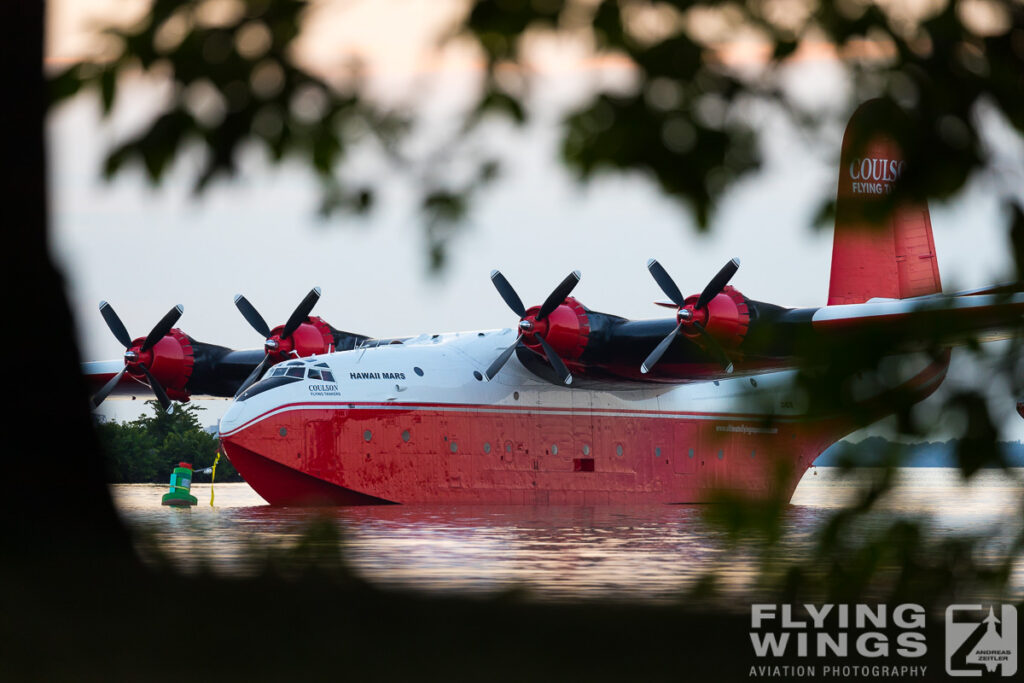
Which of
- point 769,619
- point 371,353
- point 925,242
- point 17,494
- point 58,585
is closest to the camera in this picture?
point 769,619

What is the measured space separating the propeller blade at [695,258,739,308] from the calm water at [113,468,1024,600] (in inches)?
170

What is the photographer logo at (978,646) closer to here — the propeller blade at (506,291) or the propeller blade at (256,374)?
the propeller blade at (506,291)

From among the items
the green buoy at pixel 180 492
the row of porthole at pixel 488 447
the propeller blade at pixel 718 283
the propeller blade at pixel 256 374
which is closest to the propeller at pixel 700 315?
the propeller blade at pixel 718 283

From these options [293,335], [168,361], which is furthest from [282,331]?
[168,361]

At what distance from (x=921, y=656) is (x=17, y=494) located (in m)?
4.06

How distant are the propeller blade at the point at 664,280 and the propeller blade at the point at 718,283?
3.06ft

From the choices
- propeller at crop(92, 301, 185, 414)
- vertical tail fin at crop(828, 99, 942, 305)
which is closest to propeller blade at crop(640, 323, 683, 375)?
propeller at crop(92, 301, 185, 414)

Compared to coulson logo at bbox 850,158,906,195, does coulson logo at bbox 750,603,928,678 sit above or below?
below

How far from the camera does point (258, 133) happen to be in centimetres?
335

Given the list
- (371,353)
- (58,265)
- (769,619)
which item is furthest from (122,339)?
(769,619)

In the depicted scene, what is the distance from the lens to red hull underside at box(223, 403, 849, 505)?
21.7 meters

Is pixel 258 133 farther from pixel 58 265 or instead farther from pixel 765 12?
pixel 58 265

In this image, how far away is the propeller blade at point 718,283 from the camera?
2192cm

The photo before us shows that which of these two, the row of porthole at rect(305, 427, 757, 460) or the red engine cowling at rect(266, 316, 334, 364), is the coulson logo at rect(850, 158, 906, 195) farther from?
the red engine cowling at rect(266, 316, 334, 364)
